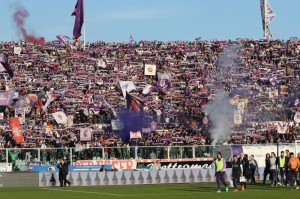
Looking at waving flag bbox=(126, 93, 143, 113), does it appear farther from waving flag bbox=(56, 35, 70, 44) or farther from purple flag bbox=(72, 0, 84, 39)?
waving flag bbox=(56, 35, 70, 44)

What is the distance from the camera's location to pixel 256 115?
69750 millimetres

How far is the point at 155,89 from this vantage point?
73000 millimetres

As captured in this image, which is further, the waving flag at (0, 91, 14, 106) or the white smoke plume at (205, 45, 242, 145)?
the waving flag at (0, 91, 14, 106)

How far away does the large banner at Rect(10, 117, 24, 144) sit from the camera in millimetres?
62875

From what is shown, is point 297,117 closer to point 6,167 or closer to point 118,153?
point 118,153

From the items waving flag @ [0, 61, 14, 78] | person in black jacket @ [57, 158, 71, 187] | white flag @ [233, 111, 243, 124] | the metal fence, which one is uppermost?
waving flag @ [0, 61, 14, 78]

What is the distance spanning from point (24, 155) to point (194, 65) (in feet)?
85.4

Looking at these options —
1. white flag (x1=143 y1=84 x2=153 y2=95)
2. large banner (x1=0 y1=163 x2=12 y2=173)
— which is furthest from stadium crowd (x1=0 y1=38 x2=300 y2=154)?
large banner (x1=0 y1=163 x2=12 y2=173)

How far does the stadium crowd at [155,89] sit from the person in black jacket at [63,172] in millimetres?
11361

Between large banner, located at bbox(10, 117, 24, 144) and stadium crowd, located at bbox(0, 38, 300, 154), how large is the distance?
1.45ft

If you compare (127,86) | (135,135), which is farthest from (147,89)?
(135,135)

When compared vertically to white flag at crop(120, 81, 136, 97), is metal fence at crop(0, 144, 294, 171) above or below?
below

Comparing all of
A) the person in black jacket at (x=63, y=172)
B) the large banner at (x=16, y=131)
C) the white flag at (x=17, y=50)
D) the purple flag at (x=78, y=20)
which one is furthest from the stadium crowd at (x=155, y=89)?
the person in black jacket at (x=63, y=172)

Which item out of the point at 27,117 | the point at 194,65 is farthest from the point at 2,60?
the point at 194,65
